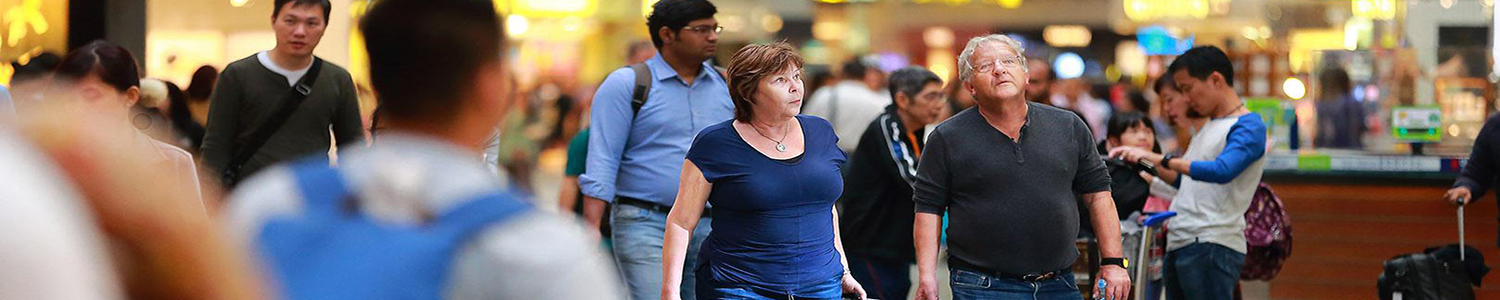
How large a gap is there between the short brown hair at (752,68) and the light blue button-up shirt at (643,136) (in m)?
0.83

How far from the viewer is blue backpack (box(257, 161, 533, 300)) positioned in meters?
1.74

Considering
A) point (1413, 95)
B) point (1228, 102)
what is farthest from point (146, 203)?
point (1413, 95)

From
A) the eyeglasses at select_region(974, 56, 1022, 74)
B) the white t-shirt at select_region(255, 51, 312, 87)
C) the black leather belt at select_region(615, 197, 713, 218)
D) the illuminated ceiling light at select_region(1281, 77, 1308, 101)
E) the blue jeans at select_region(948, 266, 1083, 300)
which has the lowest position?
the blue jeans at select_region(948, 266, 1083, 300)

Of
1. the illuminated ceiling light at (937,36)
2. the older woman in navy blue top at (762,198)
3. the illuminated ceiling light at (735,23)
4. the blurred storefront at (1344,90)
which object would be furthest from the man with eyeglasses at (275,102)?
the illuminated ceiling light at (937,36)

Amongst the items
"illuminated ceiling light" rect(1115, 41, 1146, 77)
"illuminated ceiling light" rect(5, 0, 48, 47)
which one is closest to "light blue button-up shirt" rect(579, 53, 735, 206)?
"illuminated ceiling light" rect(5, 0, 48, 47)

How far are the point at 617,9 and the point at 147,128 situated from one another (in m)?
23.0

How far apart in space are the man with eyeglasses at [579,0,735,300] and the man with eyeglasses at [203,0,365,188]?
0.86 meters

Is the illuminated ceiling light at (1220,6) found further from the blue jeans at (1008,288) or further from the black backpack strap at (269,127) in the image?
the black backpack strap at (269,127)

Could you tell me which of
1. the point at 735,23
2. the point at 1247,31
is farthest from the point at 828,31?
the point at 1247,31

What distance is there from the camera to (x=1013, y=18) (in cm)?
3650

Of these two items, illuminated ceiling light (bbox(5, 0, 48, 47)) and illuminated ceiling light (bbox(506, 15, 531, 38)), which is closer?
illuminated ceiling light (bbox(5, 0, 48, 47))

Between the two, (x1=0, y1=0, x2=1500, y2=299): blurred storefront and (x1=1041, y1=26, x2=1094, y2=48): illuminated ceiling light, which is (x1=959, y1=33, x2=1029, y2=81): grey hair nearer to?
(x1=0, y1=0, x2=1500, y2=299): blurred storefront

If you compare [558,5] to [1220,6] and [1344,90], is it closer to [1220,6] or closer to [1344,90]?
[1220,6]

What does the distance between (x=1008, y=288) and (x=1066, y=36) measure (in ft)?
119
